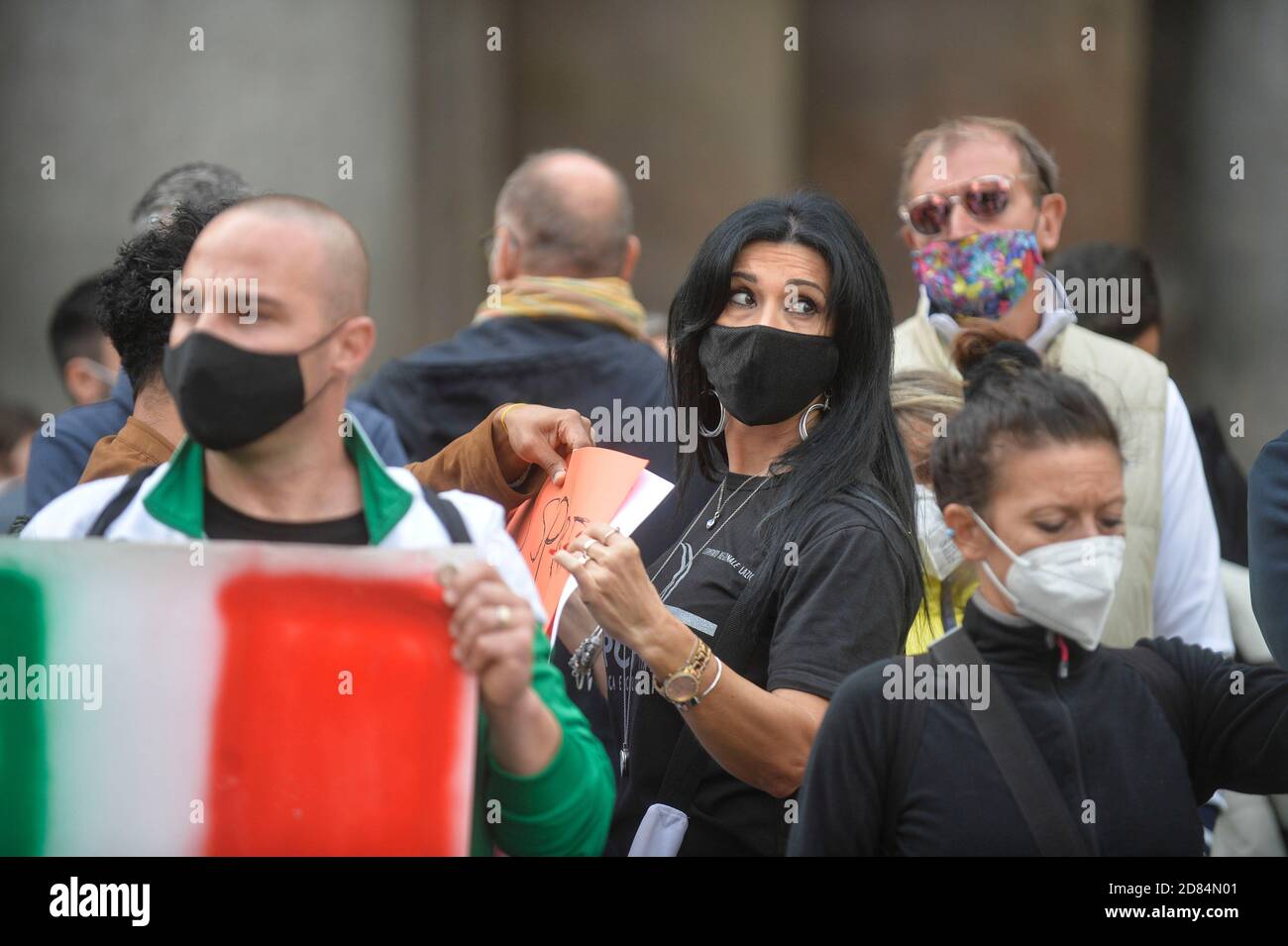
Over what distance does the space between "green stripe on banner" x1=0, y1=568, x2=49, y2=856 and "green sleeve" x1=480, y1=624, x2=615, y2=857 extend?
67 centimetres

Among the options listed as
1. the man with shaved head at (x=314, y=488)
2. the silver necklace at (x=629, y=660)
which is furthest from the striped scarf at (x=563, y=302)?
the man with shaved head at (x=314, y=488)

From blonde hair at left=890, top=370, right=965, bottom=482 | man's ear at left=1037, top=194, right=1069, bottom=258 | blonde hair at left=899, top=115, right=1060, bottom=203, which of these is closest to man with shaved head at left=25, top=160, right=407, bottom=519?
blonde hair at left=890, top=370, right=965, bottom=482

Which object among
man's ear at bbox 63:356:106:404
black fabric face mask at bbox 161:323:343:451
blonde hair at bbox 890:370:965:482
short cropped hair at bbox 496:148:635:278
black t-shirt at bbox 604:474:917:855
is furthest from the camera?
man's ear at bbox 63:356:106:404

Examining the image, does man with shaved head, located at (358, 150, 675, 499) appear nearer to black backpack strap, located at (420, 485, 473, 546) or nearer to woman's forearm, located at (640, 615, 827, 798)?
woman's forearm, located at (640, 615, 827, 798)

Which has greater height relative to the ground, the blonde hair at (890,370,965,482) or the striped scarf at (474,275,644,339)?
the striped scarf at (474,275,644,339)

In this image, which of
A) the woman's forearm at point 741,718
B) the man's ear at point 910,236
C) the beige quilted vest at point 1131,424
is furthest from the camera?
the man's ear at point 910,236

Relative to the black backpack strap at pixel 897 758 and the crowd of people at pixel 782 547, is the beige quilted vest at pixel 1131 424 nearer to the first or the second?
the crowd of people at pixel 782 547

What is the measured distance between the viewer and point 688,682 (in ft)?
9.15

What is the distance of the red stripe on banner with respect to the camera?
2463mm

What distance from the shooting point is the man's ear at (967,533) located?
2.79 meters

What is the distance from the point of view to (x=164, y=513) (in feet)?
8.09

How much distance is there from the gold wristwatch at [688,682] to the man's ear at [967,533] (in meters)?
0.47

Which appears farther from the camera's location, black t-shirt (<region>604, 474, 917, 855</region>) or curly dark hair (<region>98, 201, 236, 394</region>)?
curly dark hair (<region>98, 201, 236, 394</region>)

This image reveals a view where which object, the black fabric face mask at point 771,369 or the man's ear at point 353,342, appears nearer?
the man's ear at point 353,342
